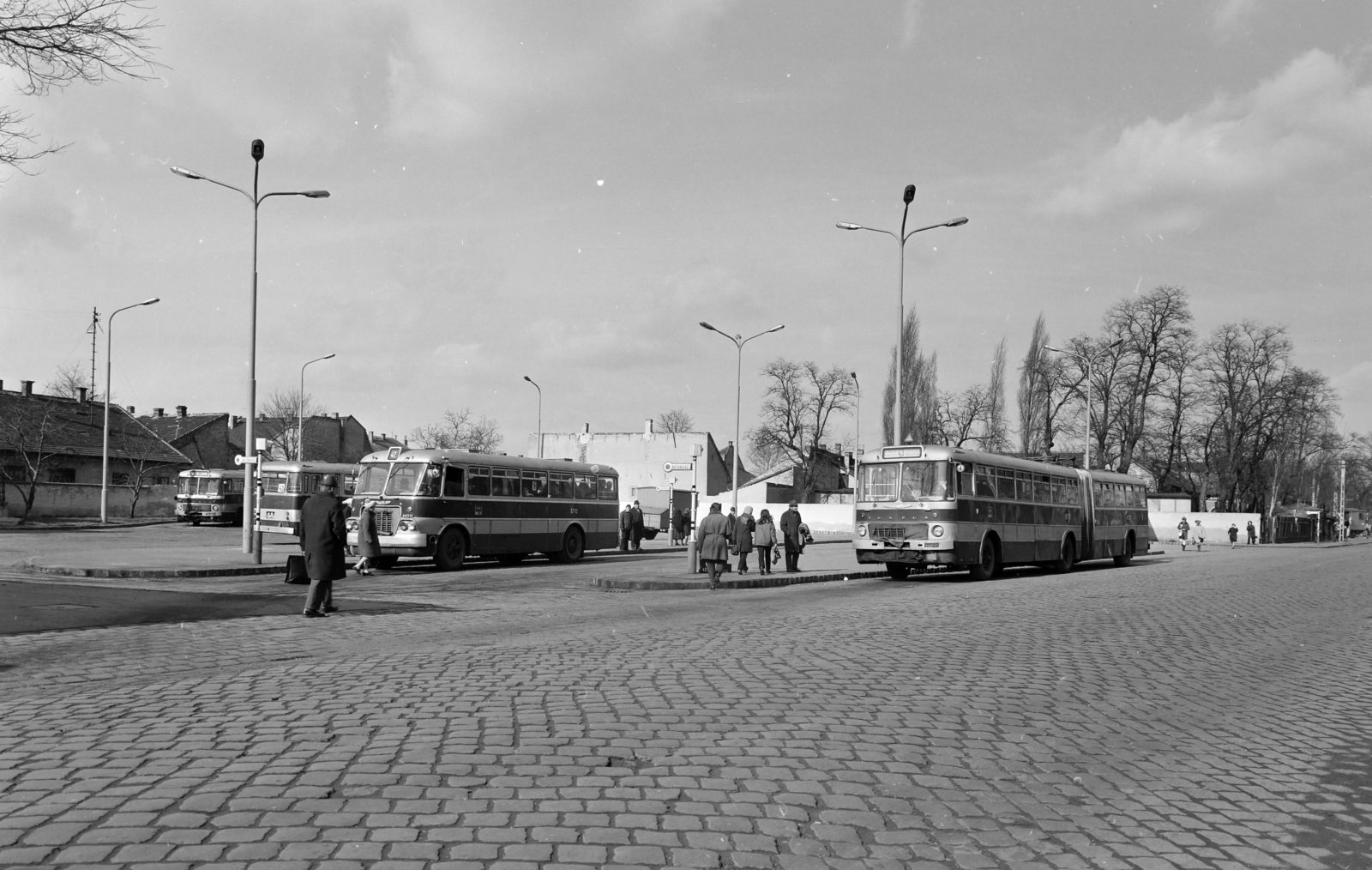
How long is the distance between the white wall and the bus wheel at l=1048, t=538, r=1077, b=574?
37.7 metres

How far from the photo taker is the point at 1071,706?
27.4 feet

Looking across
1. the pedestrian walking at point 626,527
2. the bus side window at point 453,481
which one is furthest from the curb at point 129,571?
the pedestrian walking at point 626,527

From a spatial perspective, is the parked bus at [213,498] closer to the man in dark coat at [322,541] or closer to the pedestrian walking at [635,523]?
the pedestrian walking at [635,523]

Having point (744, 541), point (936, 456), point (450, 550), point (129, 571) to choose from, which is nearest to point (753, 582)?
point (744, 541)

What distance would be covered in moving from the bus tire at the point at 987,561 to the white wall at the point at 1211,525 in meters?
44.1

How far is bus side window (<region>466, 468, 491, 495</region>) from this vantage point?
90.2ft

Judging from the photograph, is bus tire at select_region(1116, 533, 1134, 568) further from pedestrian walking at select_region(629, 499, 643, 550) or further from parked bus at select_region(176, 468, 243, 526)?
parked bus at select_region(176, 468, 243, 526)

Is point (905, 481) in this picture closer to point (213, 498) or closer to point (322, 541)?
point (322, 541)

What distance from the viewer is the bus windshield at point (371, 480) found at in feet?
88.4

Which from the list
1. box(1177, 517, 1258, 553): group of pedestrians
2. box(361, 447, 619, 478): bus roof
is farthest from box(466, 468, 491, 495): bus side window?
box(1177, 517, 1258, 553): group of pedestrians

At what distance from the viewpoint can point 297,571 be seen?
18969mm

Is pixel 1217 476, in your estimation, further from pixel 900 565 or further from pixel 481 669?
pixel 481 669

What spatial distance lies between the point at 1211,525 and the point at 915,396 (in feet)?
61.6

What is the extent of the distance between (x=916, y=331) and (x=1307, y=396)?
73.6ft
